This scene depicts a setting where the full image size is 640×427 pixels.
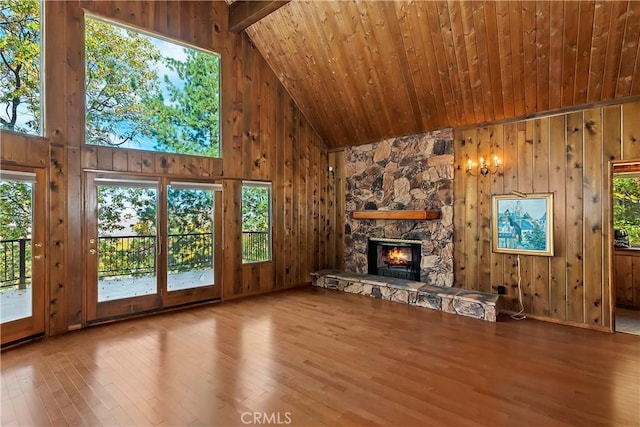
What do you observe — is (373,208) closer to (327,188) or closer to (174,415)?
(327,188)

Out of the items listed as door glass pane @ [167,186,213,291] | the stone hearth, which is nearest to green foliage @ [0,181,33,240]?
door glass pane @ [167,186,213,291]

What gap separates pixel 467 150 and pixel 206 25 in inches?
190

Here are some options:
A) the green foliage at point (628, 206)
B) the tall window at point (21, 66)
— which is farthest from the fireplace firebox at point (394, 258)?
the tall window at point (21, 66)

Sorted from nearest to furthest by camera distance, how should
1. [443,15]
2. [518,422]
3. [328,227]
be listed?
[518,422] < [443,15] < [328,227]

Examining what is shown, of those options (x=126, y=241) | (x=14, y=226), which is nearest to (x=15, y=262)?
(x=14, y=226)

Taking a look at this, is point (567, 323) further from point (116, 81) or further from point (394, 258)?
point (116, 81)

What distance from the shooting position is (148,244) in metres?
4.99

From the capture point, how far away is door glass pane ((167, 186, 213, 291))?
5.21m

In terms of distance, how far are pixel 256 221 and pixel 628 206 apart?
6880 millimetres

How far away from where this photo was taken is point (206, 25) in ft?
18.2

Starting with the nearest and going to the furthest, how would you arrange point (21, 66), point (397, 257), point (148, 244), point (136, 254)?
point (21, 66)
point (136, 254)
point (148, 244)
point (397, 257)

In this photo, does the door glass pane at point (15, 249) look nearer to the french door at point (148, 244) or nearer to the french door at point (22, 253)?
the french door at point (22, 253)

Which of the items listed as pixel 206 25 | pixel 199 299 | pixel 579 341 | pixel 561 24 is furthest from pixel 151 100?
pixel 579 341

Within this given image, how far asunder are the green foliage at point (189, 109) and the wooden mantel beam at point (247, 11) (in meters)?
0.68
